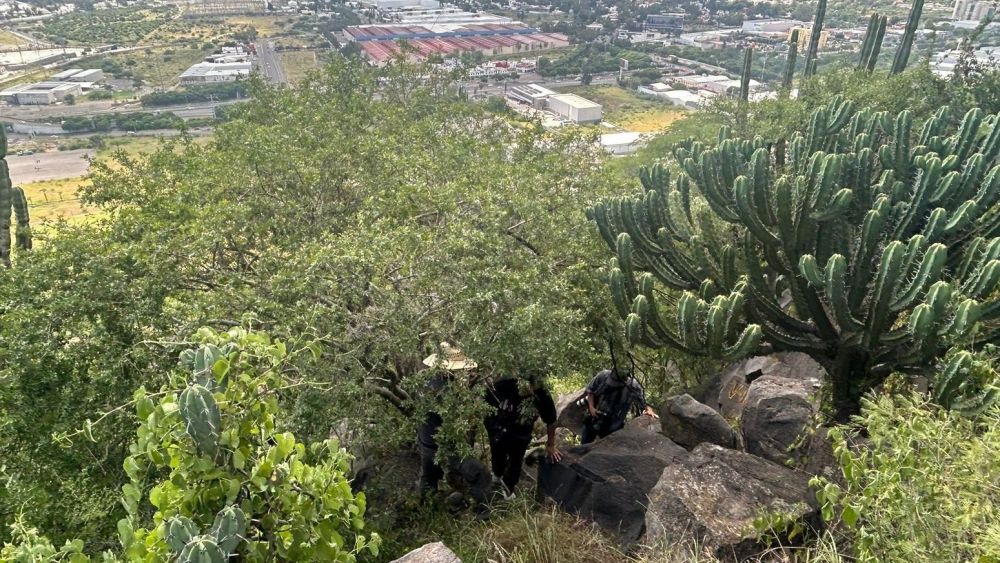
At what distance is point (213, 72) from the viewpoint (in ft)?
213

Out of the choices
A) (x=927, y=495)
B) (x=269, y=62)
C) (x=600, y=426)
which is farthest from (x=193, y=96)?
(x=927, y=495)

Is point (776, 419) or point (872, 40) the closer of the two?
point (776, 419)

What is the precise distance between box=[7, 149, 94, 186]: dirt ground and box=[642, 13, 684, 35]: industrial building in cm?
7648

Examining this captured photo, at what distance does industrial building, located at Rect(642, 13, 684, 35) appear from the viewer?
3738 inches

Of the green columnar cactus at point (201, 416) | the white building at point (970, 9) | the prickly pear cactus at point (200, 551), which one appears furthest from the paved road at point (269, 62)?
the white building at point (970, 9)

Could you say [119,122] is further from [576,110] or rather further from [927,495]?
[927,495]

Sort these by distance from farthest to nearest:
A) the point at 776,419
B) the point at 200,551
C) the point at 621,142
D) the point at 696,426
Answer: the point at 621,142 < the point at 696,426 < the point at 776,419 < the point at 200,551

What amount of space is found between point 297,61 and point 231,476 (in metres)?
76.1

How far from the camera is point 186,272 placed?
6.82 metres

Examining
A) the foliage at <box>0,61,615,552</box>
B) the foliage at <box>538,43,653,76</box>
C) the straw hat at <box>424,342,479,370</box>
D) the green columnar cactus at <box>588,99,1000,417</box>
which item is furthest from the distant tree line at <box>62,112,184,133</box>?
the green columnar cactus at <box>588,99,1000,417</box>

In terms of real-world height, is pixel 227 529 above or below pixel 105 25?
above

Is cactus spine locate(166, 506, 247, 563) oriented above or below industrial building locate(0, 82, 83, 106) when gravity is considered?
above

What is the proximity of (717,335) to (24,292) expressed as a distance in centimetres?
637

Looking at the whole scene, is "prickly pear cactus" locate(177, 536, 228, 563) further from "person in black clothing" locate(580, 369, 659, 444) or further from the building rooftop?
the building rooftop
